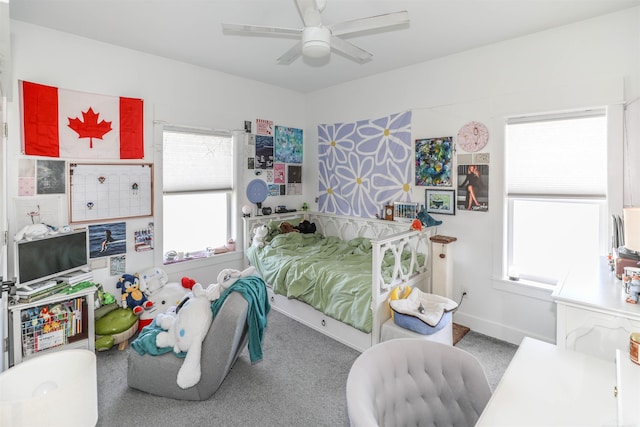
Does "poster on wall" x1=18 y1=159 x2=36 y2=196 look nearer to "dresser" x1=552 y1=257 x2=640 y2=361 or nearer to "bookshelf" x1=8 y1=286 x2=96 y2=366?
"bookshelf" x1=8 y1=286 x2=96 y2=366

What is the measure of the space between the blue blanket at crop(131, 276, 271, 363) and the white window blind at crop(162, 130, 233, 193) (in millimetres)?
1745

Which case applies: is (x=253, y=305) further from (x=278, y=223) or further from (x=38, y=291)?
(x=278, y=223)

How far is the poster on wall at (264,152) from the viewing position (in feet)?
13.4

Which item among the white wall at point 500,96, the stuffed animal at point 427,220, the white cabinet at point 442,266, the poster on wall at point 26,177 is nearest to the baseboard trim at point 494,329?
the white wall at point 500,96

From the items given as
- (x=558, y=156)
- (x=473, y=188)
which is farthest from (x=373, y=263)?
(x=558, y=156)

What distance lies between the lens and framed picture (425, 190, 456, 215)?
10.4 ft

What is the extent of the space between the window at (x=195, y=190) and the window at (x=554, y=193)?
3035 millimetres

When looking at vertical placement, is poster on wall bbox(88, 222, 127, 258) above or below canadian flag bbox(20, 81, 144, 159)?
below

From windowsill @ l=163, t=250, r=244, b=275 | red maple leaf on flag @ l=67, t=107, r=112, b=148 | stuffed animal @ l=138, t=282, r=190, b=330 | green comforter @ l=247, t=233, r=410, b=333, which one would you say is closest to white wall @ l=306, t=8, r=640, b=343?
green comforter @ l=247, t=233, r=410, b=333

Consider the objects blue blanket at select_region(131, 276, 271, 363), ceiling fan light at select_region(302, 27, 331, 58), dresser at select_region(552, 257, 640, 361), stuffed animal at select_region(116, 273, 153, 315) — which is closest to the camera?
dresser at select_region(552, 257, 640, 361)

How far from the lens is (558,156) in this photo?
2633 mm

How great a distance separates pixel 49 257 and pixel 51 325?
→ 50 centimetres

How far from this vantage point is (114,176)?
303 cm

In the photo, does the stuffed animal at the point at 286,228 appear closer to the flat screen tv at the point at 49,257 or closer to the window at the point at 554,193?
the flat screen tv at the point at 49,257
